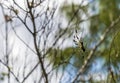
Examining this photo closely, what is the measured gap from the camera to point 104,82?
188 inches

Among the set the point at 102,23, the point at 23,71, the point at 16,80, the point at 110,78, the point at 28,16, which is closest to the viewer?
the point at 110,78

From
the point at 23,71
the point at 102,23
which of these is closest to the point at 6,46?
the point at 23,71

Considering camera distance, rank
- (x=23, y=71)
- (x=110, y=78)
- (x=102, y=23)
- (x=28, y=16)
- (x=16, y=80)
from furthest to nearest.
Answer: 1. (x=102, y=23)
2. (x=23, y=71)
3. (x=16, y=80)
4. (x=28, y=16)
5. (x=110, y=78)

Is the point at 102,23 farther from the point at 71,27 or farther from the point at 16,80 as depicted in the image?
the point at 16,80

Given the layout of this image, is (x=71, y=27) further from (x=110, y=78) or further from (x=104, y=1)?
(x=104, y=1)

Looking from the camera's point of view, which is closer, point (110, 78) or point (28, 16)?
point (110, 78)

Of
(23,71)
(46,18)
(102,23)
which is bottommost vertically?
(102,23)

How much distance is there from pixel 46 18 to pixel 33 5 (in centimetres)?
45

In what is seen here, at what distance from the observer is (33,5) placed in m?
4.61

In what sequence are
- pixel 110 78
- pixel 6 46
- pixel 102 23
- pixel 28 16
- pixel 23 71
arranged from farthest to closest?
pixel 102 23
pixel 6 46
pixel 23 71
pixel 28 16
pixel 110 78

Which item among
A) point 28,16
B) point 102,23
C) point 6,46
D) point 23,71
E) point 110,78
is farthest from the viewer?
point 102,23

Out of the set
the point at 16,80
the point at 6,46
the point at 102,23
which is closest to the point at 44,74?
the point at 16,80

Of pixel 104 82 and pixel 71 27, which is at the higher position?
pixel 71 27

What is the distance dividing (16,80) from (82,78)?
2.33 ft
